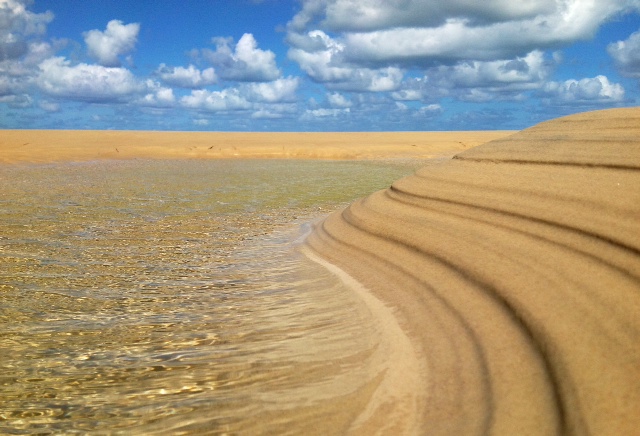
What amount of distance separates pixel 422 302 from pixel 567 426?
1364mm

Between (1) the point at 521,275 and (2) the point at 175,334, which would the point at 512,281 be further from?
(2) the point at 175,334

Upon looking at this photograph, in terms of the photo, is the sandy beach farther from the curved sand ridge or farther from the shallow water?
the shallow water

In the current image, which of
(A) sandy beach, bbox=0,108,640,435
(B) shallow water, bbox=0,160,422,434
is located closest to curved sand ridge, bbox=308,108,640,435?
(A) sandy beach, bbox=0,108,640,435

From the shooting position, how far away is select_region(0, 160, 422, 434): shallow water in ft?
6.58

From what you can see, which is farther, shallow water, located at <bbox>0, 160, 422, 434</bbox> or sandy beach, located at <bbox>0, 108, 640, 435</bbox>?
shallow water, located at <bbox>0, 160, 422, 434</bbox>

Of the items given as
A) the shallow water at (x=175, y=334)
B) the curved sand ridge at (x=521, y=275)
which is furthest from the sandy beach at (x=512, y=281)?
the shallow water at (x=175, y=334)

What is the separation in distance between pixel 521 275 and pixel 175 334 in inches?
64.2

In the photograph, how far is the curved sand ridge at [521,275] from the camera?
1.83 meters

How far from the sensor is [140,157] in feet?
72.9

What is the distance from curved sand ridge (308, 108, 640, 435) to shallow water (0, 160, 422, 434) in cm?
31

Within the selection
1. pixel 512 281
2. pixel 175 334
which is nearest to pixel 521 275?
pixel 512 281

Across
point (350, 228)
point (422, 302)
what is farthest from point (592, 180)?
point (350, 228)

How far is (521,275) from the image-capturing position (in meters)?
2.82

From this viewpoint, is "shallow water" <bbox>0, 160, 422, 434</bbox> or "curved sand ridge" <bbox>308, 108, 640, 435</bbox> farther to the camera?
"shallow water" <bbox>0, 160, 422, 434</bbox>
